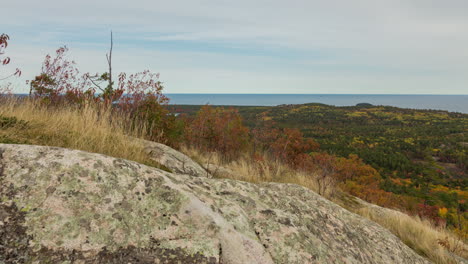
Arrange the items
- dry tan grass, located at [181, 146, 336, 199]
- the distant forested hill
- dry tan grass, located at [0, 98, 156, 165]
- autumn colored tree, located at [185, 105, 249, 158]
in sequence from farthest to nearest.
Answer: the distant forested hill, autumn colored tree, located at [185, 105, 249, 158], dry tan grass, located at [181, 146, 336, 199], dry tan grass, located at [0, 98, 156, 165]

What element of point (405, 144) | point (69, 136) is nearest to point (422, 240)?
point (69, 136)

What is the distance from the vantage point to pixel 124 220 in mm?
2162

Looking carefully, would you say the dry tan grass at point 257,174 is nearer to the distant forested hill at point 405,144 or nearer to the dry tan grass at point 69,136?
the dry tan grass at point 69,136

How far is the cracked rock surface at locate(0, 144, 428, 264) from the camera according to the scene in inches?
73.3

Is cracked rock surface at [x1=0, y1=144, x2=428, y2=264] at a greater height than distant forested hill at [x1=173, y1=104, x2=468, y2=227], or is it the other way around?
cracked rock surface at [x1=0, y1=144, x2=428, y2=264]

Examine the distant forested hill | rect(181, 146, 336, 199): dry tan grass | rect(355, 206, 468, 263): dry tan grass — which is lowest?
the distant forested hill

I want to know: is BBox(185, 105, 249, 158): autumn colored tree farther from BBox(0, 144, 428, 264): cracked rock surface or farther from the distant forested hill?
BBox(0, 144, 428, 264): cracked rock surface

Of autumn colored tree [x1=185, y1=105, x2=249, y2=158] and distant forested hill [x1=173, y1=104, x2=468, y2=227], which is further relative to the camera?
distant forested hill [x1=173, y1=104, x2=468, y2=227]

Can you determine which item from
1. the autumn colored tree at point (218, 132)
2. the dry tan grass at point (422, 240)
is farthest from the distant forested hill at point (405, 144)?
the dry tan grass at point (422, 240)

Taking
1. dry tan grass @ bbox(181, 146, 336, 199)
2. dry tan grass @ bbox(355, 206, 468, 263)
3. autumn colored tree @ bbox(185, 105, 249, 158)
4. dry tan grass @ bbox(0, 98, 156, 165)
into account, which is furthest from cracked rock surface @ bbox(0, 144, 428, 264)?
autumn colored tree @ bbox(185, 105, 249, 158)

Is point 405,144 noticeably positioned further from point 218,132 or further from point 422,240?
point 422,240

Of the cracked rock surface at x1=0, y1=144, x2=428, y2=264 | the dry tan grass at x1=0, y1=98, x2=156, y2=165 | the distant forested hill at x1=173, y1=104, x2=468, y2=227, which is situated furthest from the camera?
the distant forested hill at x1=173, y1=104, x2=468, y2=227

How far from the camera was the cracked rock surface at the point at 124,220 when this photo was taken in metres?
1.86

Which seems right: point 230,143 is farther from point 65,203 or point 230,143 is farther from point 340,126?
point 340,126
